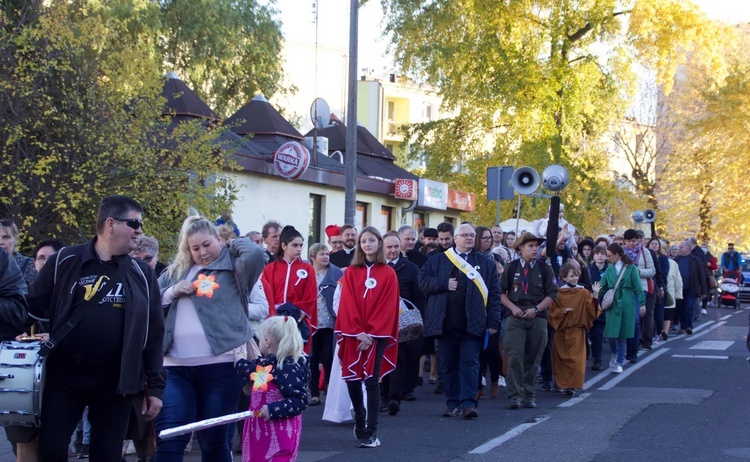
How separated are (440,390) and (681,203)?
39.5m

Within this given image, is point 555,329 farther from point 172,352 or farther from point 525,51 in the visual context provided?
point 525,51

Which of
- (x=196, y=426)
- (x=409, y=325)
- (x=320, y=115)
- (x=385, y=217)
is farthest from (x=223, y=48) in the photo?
(x=196, y=426)

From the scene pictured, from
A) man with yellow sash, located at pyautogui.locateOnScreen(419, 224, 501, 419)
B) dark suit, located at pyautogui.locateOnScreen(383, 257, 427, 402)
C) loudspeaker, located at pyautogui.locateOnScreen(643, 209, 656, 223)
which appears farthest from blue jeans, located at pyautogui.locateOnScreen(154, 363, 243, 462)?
loudspeaker, located at pyautogui.locateOnScreen(643, 209, 656, 223)

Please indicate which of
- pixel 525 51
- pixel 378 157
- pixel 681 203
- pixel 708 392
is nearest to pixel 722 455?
pixel 708 392

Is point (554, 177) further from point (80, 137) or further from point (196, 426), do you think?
point (196, 426)

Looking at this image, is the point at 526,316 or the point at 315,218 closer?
the point at 526,316

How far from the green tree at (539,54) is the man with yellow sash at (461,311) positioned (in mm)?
19436

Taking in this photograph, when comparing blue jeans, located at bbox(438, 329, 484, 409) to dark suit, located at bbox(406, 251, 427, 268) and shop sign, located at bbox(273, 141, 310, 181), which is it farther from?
shop sign, located at bbox(273, 141, 310, 181)

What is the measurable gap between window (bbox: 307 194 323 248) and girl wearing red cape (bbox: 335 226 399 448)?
17.8 m

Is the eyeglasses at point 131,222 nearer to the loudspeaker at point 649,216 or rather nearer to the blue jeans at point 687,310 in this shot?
the blue jeans at point 687,310

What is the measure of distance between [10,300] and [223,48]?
3071cm

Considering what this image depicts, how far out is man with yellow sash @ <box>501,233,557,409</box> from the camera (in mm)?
11977

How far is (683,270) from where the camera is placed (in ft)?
79.4

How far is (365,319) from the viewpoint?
31.8 ft
